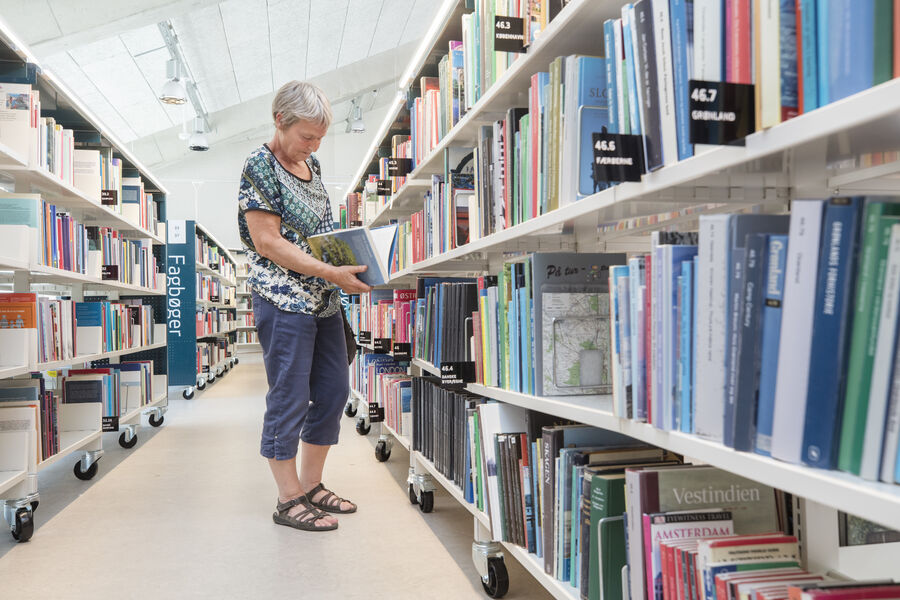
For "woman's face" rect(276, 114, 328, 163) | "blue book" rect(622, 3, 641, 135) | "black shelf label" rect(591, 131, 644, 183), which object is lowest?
"black shelf label" rect(591, 131, 644, 183)

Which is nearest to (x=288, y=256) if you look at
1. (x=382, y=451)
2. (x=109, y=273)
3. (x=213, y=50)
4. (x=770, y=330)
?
(x=382, y=451)

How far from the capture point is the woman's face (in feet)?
7.03

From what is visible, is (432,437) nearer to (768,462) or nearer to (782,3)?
(768,462)

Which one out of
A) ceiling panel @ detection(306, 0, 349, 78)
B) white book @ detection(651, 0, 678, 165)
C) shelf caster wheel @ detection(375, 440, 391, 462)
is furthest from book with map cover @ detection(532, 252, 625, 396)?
ceiling panel @ detection(306, 0, 349, 78)

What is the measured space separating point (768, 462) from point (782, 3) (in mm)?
477

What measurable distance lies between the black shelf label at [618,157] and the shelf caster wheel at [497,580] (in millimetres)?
1046

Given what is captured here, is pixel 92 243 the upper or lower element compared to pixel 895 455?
upper

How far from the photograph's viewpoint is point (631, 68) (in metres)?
1.01

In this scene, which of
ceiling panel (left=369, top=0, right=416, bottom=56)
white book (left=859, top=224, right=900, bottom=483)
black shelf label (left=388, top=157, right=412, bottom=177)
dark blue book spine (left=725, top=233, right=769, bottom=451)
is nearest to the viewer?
white book (left=859, top=224, right=900, bottom=483)

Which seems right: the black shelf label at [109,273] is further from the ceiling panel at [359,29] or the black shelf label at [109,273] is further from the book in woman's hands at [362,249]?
the ceiling panel at [359,29]

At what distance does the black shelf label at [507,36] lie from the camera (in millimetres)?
1442

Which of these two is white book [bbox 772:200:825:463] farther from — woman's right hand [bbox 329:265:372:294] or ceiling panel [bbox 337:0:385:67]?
ceiling panel [bbox 337:0:385:67]

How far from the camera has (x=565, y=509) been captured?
1288 millimetres

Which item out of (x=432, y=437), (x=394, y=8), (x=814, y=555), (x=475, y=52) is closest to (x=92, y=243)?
(x=432, y=437)
